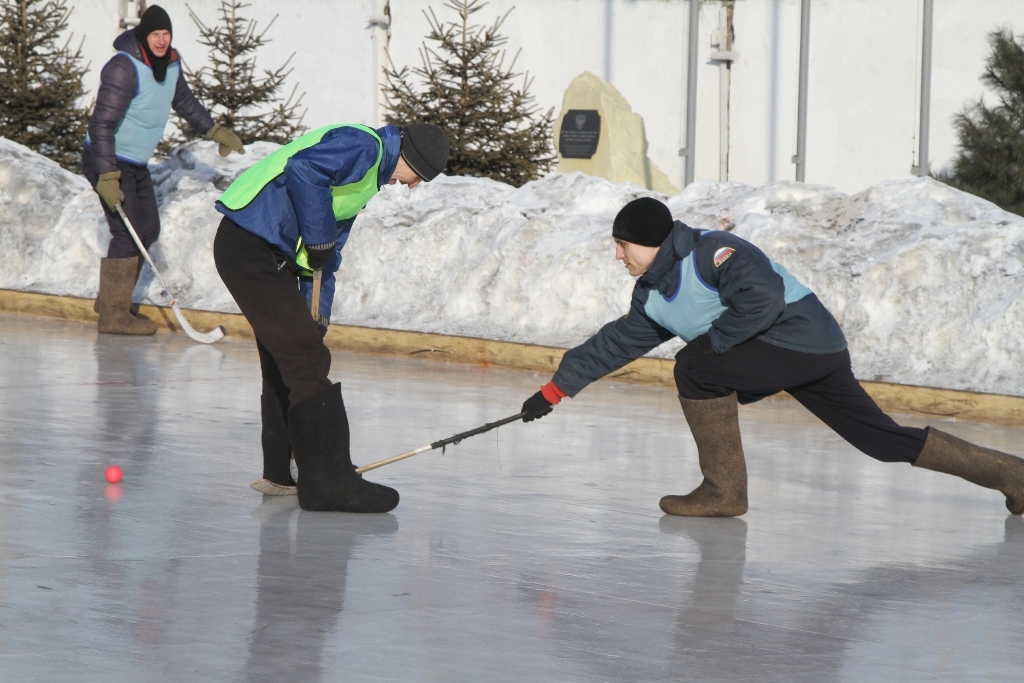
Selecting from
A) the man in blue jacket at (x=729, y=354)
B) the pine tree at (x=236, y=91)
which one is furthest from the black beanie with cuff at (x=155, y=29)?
the man in blue jacket at (x=729, y=354)

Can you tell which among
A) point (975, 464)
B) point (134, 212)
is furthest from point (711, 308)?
point (134, 212)

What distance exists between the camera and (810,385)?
569 cm

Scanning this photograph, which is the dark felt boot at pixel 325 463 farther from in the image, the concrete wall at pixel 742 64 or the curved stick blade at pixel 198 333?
the concrete wall at pixel 742 64

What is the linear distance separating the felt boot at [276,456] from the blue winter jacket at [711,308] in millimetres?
1135

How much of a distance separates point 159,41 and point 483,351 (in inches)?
128

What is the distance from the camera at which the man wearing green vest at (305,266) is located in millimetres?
5523

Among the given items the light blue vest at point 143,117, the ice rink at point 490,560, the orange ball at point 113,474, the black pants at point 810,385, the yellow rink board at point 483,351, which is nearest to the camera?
the ice rink at point 490,560

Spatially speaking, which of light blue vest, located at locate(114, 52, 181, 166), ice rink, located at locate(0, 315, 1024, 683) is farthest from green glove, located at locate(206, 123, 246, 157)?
ice rink, located at locate(0, 315, 1024, 683)

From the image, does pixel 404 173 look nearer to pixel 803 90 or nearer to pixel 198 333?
pixel 198 333

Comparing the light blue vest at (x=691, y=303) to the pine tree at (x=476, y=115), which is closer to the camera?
the light blue vest at (x=691, y=303)

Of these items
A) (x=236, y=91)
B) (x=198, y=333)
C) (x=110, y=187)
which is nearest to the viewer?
(x=110, y=187)

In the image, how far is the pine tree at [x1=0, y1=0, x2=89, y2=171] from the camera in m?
16.7

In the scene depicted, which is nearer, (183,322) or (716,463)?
(716,463)

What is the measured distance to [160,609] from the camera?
13.5ft
